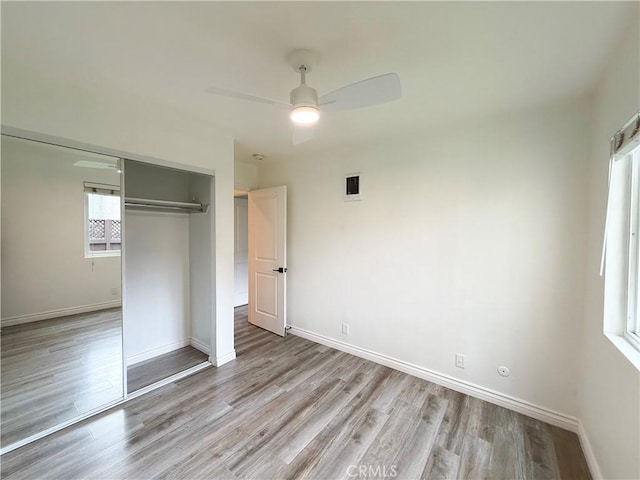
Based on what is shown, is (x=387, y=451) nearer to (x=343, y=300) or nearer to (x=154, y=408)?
(x=343, y=300)

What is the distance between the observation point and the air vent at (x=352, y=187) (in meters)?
3.09

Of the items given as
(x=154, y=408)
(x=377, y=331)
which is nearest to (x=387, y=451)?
(x=377, y=331)

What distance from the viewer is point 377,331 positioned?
120 inches

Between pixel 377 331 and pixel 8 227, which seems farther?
pixel 377 331

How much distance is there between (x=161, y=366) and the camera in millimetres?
2850

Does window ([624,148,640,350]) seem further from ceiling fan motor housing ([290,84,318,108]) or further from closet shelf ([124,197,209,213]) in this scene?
closet shelf ([124,197,209,213])

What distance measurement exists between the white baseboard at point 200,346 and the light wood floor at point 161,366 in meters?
0.04

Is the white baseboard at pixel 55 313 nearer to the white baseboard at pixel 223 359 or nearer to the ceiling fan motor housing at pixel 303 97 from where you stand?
the white baseboard at pixel 223 359

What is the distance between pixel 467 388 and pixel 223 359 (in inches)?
99.2

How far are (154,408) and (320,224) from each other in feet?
8.18

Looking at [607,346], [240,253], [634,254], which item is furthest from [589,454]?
[240,253]

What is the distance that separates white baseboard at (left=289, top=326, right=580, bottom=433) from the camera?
2060mm

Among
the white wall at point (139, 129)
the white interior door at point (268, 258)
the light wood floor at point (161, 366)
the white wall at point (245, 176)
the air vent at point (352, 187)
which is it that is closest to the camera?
the white wall at point (139, 129)

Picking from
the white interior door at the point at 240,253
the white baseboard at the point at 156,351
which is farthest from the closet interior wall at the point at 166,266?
the white interior door at the point at 240,253
